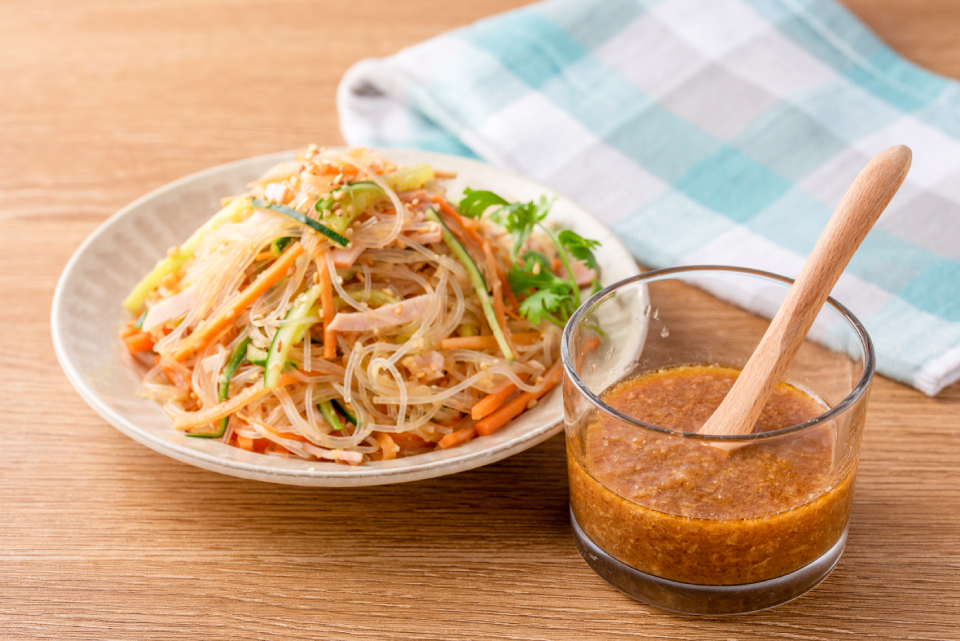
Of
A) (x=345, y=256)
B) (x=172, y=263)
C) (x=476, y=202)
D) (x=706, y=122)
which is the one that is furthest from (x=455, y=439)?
(x=706, y=122)

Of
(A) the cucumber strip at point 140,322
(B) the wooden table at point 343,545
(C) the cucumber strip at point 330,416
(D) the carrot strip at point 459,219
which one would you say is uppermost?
(D) the carrot strip at point 459,219

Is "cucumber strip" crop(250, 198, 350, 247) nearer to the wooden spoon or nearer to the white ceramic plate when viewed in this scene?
the white ceramic plate

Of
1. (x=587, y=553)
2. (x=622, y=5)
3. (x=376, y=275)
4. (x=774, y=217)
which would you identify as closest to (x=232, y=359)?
(x=376, y=275)

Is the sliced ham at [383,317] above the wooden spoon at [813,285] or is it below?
below

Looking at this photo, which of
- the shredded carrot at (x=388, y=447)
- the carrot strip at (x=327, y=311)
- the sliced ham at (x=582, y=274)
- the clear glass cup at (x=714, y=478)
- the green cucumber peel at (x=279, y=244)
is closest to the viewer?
the clear glass cup at (x=714, y=478)

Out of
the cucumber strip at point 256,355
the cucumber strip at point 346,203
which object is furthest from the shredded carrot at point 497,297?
the cucumber strip at point 256,355

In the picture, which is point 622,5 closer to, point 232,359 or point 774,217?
point 774,217

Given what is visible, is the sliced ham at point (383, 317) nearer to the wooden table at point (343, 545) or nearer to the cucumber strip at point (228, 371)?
the cucumber strip at point (228, 371)
